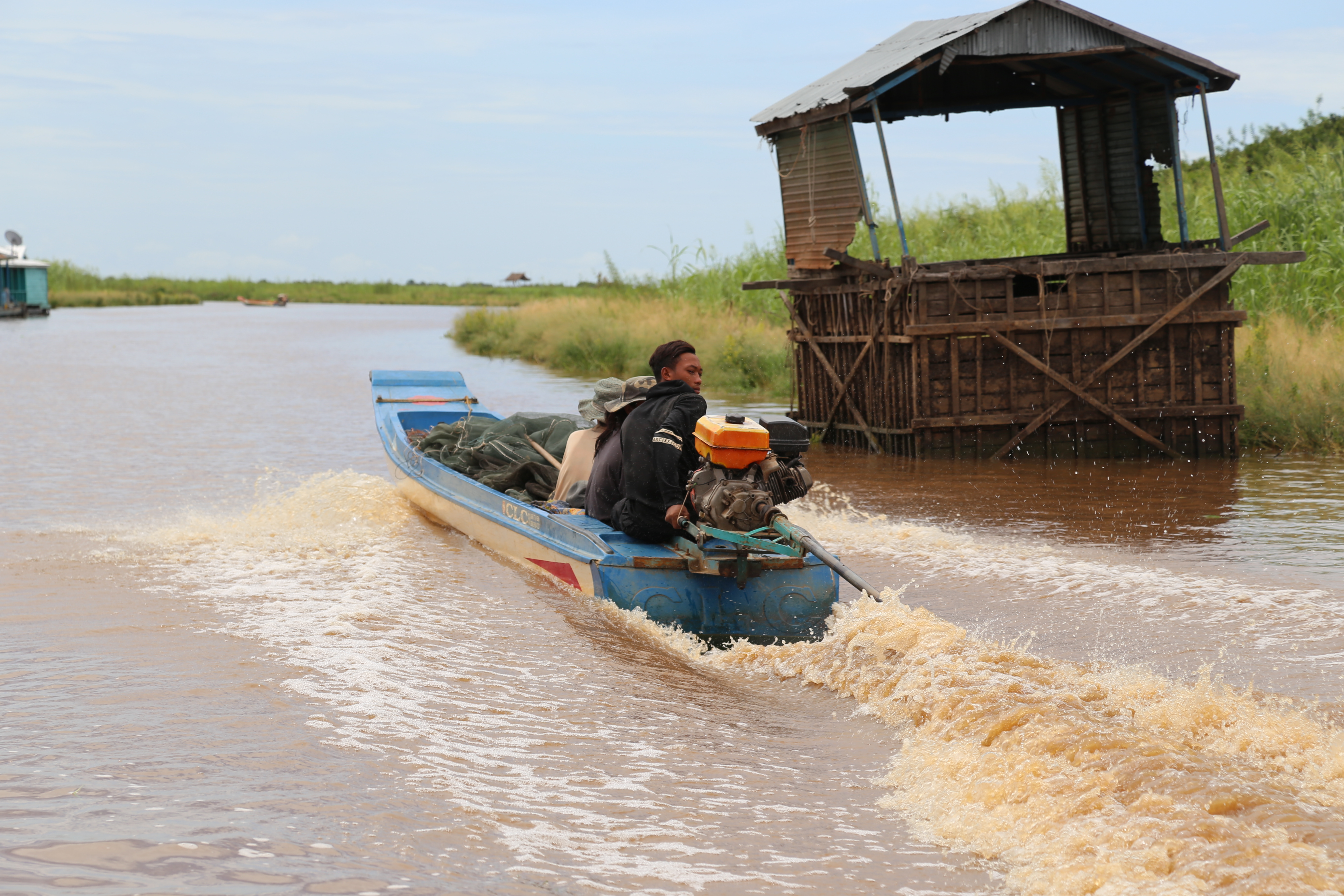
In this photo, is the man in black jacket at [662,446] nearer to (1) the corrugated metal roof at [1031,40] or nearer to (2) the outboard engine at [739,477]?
(2) the outboard engine at [739,477]

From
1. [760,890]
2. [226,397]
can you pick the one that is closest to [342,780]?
[760,890]

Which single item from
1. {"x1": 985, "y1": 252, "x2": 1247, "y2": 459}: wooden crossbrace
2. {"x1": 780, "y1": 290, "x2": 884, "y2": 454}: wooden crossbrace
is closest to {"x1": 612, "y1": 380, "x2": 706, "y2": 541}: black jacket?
{"x1": 985, "y1": 252, "x2": 1247, "y2": 459}: wooden crossbrace

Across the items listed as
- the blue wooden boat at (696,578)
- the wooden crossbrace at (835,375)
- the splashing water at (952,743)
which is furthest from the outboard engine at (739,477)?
the wooden crossbrace at (835,375)

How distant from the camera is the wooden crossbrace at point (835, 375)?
14984 mm

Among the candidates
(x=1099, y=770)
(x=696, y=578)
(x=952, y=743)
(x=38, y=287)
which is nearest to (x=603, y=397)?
(x=696, y=578)

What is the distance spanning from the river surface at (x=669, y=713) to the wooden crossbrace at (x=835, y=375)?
3.62 m

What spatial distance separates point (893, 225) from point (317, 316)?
174 feet

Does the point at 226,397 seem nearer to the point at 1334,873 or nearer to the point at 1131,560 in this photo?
the point at 1131,560

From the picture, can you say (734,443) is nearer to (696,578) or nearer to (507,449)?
(696,578)

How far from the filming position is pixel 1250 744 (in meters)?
4.57

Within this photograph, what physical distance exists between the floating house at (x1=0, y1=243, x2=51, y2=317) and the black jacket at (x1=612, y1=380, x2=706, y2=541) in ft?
191

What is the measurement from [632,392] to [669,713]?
2.97m

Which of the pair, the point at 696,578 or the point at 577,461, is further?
the point at 577,461

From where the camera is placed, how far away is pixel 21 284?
5938cm
